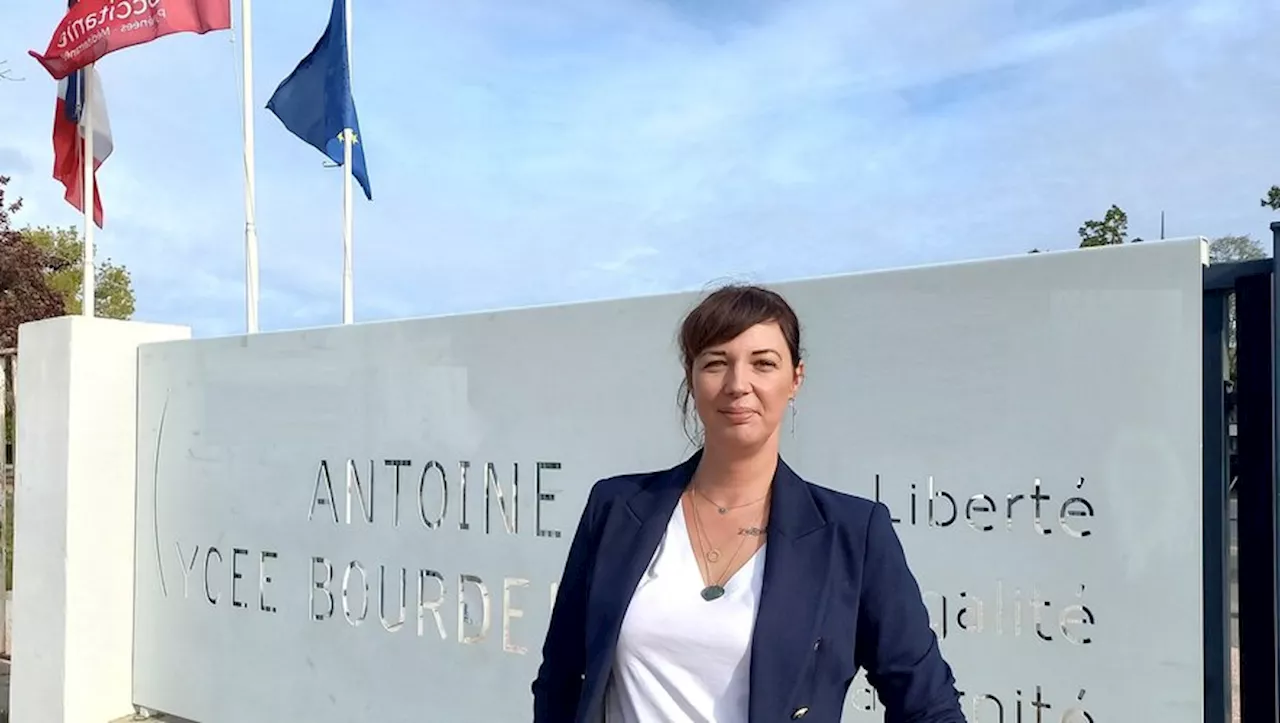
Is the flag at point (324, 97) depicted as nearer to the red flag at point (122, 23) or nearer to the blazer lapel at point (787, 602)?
the red flag at point (122, 23)

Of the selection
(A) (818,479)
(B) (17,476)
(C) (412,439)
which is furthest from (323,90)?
(A) (818,479)

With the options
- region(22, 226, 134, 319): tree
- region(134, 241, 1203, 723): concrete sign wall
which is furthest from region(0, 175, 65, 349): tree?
region(134, 241, 1203, 723): concrete sign wall

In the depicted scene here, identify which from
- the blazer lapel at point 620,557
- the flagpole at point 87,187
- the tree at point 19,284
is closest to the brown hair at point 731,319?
the blazer lapel at point 620,557

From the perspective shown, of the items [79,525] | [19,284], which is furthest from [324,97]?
[19,284]

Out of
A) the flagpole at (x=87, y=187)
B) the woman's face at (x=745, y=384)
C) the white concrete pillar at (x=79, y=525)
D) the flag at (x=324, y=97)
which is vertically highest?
the flag at (x=324, y=97)

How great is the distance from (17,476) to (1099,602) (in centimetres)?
536

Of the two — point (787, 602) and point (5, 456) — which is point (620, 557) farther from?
point (5, 456)

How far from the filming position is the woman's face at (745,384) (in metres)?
1.56

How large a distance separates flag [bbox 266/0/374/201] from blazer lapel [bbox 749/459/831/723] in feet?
18.9

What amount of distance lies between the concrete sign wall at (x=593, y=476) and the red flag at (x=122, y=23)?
5.65 feet

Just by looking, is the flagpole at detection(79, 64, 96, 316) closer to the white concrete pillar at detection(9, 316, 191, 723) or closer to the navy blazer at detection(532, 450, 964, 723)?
the white concrete pillar at detection(9, 316, 191, 723)

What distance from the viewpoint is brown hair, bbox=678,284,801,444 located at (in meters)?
1.57

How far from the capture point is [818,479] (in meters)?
2.99

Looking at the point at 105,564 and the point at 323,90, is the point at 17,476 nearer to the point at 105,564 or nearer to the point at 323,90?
the point at 105,564
